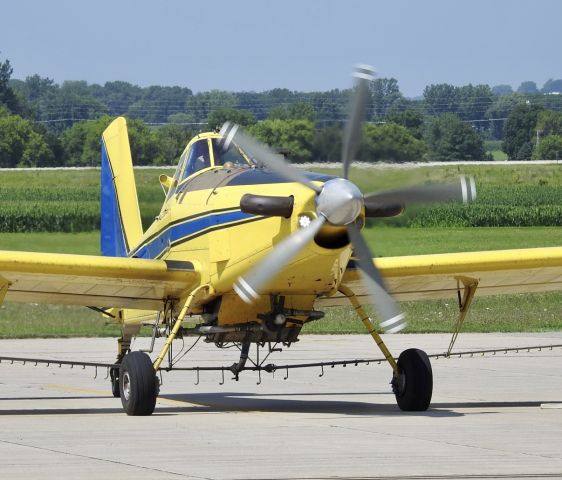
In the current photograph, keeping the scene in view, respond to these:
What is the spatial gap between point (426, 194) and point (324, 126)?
1332 millimetres

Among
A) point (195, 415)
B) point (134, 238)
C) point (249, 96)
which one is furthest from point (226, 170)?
point (249, 96)

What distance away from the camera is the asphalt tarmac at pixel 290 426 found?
1041 centimetres

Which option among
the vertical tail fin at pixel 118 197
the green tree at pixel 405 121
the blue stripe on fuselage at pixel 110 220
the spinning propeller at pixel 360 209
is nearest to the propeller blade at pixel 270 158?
the spinning propeller at pixel 360 209

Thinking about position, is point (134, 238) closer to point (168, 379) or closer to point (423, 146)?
point (168, 379)

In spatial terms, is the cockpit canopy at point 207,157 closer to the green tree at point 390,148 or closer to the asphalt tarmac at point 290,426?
the green tree at point 390,148

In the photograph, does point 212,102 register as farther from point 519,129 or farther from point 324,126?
point 324,126

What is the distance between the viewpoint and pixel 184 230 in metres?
15.6

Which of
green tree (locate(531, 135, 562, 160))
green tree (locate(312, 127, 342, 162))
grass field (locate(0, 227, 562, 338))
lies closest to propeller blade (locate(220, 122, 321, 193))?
green tree (locate(312, 127, 342, 162))

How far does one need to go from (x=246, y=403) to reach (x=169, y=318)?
5.05 ft

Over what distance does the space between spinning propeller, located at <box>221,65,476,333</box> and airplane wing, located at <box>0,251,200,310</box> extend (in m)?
1.27

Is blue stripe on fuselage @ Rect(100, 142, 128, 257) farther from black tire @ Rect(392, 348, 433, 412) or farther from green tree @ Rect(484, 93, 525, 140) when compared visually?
green tree @ Rect(484, 93, 525, 140)

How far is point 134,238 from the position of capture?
19.2 metres

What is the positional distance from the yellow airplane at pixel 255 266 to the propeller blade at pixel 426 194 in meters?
0.01

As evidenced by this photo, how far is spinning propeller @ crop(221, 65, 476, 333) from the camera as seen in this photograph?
13508 millimetres
